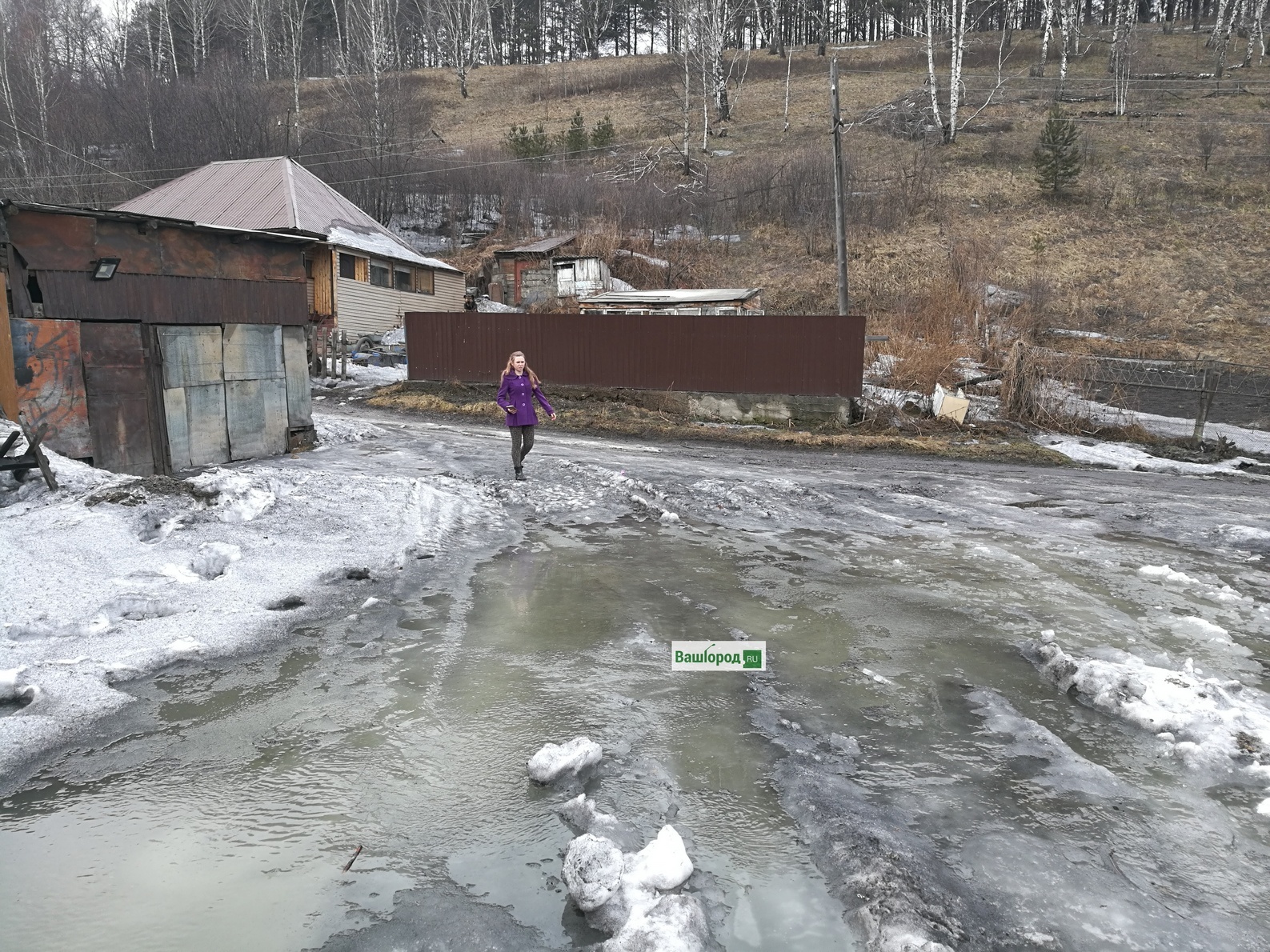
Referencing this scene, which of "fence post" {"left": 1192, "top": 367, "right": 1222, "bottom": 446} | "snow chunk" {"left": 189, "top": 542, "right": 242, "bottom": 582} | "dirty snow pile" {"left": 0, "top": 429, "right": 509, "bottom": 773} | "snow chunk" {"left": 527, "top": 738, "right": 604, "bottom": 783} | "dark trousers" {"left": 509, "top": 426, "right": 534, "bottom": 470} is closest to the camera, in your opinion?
"snow chunk" {"left": 527, "top": 738, "right": 604, "bottom": 783}

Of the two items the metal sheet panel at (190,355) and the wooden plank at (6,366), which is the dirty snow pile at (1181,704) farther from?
the metal sheet panel at (190,355)

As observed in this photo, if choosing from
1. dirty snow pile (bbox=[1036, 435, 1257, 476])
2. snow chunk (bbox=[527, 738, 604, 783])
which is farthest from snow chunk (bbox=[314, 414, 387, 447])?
dirty snow pile (bbox=[1036, 435, 1257, 476])

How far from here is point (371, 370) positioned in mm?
22891

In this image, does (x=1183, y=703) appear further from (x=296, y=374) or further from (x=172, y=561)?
(x=296, y=374)

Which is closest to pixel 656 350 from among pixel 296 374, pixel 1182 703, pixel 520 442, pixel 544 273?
pixel 520 442

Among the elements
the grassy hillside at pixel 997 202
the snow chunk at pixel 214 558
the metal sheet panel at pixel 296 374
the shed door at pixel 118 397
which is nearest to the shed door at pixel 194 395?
the shed door at pixel 118 397

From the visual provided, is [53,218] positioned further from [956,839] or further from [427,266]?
[427,266]

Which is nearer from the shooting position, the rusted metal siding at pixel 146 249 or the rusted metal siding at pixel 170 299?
the rusted metal siding at pixel 146 249

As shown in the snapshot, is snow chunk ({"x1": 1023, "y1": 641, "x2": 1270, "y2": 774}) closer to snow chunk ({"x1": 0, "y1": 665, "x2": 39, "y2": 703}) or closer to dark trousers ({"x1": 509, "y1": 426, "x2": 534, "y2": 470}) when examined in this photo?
snow chunk ({"x1": 0, "y1": 665, "x2": 39, "y2": 703})

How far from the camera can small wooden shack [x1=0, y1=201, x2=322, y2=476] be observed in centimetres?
862

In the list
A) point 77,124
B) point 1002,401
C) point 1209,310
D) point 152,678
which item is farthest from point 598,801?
point 77,124

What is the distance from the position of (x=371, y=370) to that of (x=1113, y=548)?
19.8 meters

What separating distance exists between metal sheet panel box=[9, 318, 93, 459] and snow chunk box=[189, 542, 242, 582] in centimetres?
350

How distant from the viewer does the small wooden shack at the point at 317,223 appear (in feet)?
85.3
